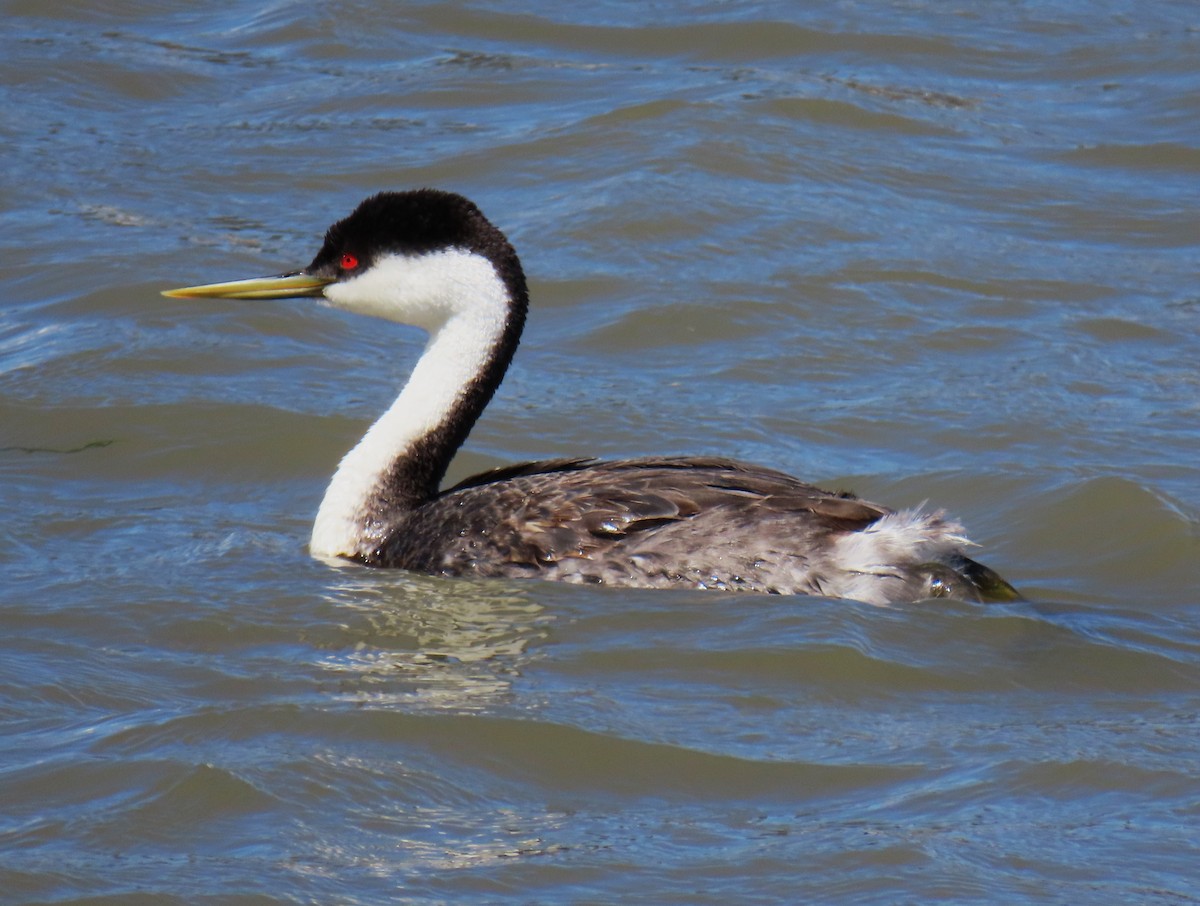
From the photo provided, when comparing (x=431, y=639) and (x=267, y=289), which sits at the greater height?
(x=267, y=289)

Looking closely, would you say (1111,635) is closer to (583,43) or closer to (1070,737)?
(1070,737)

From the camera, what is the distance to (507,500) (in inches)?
254

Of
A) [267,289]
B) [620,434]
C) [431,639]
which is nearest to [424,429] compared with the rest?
[267,289]

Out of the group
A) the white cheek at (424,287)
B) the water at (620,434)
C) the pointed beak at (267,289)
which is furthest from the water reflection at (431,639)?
the pointed beak at (267,289)

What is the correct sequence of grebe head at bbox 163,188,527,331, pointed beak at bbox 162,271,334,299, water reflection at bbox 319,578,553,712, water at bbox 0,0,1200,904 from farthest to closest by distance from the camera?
pointed beak at bbox 162,271,334,299
grebe head at bbox 163,188,527,331
water reflection at bbox 319,578,553,712
water at bbox 0,0,1200,904

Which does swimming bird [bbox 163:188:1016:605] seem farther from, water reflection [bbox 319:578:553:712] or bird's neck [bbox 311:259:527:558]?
water reflection [bbox 319:578:553:712]

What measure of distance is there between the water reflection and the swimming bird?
0.36 ft

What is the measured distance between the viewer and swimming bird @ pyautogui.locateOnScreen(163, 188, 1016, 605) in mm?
6082

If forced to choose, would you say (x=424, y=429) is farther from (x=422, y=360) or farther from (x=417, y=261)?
(x=417, y=261)

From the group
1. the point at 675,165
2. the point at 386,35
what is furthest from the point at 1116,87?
the point at 386,35

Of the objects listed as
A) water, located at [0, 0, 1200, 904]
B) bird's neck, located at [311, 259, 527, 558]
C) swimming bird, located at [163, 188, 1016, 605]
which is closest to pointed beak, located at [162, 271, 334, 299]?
swimming bird, located at [163, 188, 1016, 605]

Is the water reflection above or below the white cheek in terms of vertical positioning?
below

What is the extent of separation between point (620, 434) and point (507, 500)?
5.70 ft

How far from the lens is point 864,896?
440cm
